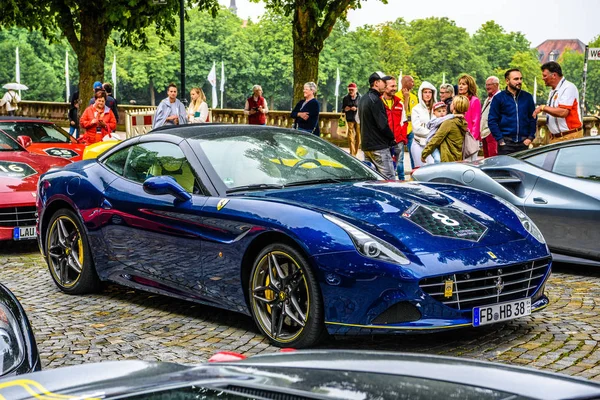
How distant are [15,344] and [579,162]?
5979 mm

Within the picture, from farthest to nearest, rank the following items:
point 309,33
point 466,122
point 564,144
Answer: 1. point 309,33
2. point 466,122
3. point 564,144

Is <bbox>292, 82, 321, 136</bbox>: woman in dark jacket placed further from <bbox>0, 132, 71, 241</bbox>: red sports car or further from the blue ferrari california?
the blue ferrari california

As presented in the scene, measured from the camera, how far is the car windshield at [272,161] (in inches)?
273

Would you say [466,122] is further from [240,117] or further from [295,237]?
[240,117]

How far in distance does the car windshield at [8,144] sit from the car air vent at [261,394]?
11.7 metres

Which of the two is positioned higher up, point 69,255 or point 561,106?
point 561,106

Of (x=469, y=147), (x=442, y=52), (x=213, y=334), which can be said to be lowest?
(x=213, y=334)

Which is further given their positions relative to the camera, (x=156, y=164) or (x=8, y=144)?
(x=8, y=144)

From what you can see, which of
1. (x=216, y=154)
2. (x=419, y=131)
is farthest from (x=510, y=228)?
(x=419, y=131)

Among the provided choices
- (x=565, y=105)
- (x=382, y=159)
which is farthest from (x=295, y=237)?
(x=565, y=105)

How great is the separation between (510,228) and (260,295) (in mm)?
1682

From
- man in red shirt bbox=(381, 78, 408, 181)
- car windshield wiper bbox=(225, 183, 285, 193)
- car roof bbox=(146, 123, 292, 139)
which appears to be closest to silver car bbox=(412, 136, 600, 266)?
car roof bbox=(146, 123, 292, 139)

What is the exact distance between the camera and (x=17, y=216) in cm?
1076

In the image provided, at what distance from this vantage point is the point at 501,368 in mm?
2311
